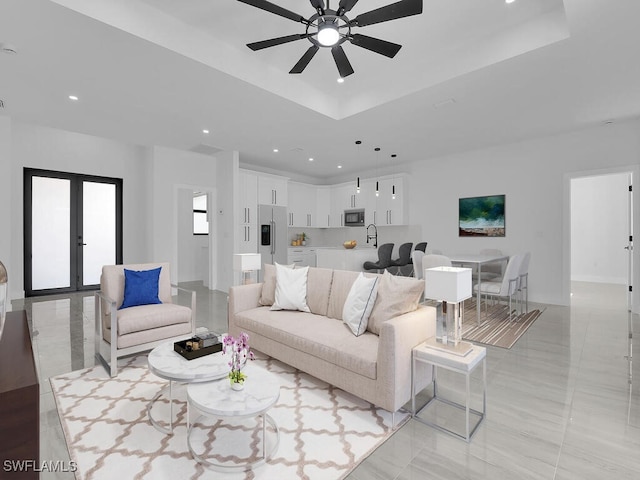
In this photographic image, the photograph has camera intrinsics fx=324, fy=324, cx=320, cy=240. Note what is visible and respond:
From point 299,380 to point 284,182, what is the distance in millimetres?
5803

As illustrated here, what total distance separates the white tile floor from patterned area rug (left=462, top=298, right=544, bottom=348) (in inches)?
6.1

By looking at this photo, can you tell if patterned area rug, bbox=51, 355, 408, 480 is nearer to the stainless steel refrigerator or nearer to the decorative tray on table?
the decorative tray on table

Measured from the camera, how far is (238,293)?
134 inches

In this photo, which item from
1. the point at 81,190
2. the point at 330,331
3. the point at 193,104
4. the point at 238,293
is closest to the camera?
the point at 330,331

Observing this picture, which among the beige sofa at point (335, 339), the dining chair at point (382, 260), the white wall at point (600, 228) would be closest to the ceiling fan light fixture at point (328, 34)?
the beige sofa at point (335, 339)

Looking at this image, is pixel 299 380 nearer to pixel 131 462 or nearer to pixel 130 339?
pixel 131 462

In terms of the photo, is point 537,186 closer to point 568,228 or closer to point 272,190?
point 568,228

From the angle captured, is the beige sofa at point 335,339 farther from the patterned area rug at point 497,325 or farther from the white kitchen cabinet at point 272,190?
the white kitchen cabinet at point 272,190

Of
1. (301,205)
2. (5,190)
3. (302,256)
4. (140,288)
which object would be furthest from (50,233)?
(301,205)

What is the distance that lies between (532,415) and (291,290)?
2.15 metres

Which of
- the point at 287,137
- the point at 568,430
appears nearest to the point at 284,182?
the point at 287,137

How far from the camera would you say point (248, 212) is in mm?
7109

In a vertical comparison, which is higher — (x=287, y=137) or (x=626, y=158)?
(x=287, y=137)

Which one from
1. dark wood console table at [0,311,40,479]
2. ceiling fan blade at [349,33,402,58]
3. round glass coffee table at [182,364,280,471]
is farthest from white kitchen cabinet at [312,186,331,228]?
dark wood console table at [0,311,40,479]
